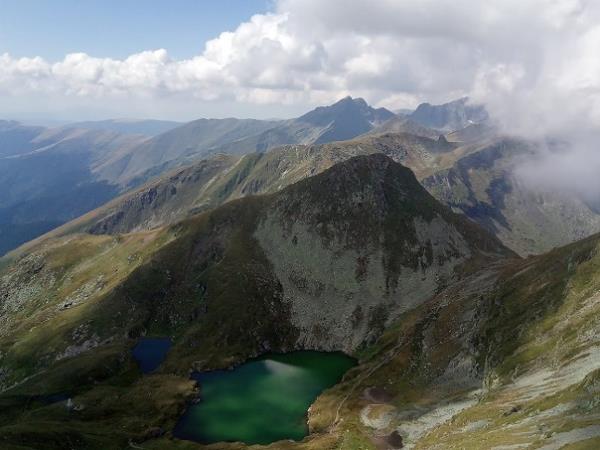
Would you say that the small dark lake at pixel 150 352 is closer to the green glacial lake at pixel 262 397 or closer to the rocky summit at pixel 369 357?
the rocky summit at pixel 369 357

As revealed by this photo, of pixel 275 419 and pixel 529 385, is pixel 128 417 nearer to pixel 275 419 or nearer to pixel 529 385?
pixel 275 419

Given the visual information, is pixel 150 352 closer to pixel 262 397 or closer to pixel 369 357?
pixel 262 397

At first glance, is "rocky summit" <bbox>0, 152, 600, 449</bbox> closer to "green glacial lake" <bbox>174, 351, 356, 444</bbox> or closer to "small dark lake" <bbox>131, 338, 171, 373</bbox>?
"small dark lake" <bbox>131, 338, 171, 373</bbox>

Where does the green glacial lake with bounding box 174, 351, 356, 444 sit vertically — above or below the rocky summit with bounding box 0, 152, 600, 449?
below

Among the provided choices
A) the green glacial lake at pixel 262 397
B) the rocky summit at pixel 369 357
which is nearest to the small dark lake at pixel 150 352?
the rocky summit at pixel 369 357

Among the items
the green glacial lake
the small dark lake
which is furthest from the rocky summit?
the green glacial lake

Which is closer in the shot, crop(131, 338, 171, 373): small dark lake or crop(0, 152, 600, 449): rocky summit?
crop(0, 152, 600, 449): rocky summit

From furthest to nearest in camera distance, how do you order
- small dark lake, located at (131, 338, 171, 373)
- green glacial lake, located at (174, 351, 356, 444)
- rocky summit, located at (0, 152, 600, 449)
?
1. small dark lake, located at (131, 338, 171, 373)
2. green glacial lake, located at (174, 351, 356, 444)
3. rocky summit, located at (0, 152, 600, 449)
